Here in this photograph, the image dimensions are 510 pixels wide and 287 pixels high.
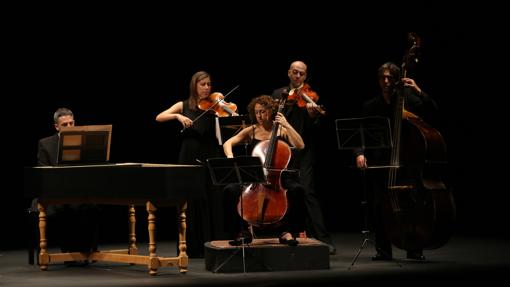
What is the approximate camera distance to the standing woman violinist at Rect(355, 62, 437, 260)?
251 inches

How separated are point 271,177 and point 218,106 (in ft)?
3.81

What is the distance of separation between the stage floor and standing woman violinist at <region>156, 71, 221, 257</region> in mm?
237

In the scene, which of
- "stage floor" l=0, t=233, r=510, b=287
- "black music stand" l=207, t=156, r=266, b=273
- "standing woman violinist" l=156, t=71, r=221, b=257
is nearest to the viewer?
"stage floor" l=0, t=233, r=510, b=287

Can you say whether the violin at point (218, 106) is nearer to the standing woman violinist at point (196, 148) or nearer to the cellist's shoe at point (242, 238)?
the standing woman violinist at point (196, 148)

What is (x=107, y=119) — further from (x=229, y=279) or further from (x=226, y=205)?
(x=229, y=279)

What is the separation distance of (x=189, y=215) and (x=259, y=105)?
4.05 ft

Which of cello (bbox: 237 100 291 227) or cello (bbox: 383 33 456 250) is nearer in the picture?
cello (bbox: 237 100 291 227)

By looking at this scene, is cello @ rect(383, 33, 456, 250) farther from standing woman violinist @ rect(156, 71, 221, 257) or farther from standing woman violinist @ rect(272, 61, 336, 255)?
standing woman violinist @ rect(156, 71, 221, 257)

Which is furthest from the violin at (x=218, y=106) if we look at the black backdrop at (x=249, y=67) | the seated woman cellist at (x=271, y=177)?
the black backdrop at (x=249, y=67)

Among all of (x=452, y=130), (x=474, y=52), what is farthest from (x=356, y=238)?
(x=474, y=52)

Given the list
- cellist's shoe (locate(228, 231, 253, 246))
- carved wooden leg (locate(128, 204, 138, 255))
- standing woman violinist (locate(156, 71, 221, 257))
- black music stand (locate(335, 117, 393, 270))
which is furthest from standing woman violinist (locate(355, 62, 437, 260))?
carved wooden leg (locate(128, 204, 138, 255))

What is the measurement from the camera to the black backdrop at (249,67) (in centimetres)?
873

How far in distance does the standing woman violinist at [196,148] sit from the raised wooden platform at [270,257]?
1.03 m

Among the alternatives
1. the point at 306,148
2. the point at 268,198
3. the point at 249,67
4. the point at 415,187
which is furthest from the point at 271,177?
the point at 249,67
